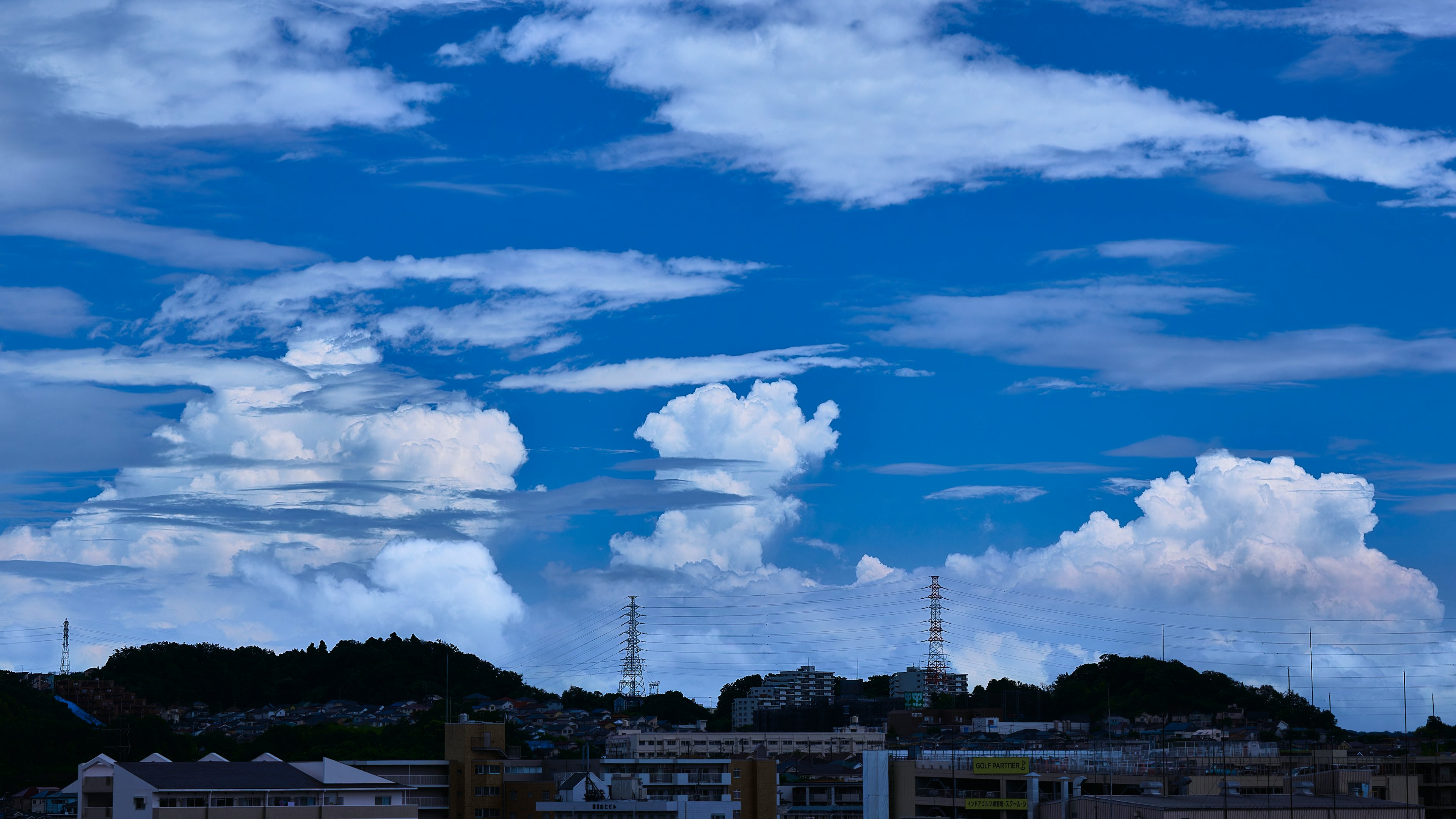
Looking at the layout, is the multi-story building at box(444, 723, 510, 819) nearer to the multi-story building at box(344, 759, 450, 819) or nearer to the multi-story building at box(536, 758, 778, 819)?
the multi-story building at box(344, 759, 450, 819)

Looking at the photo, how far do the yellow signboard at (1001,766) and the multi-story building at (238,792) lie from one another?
31699 millimetres

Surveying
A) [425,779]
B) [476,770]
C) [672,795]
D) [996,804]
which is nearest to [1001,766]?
[996,804]

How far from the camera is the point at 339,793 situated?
8225 centimetres

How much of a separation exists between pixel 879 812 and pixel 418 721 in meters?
106

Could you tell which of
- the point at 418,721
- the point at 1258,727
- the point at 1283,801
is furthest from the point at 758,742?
the point at 1283,801

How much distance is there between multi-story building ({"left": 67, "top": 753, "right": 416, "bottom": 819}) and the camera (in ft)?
253

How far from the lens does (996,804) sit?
8544 cm

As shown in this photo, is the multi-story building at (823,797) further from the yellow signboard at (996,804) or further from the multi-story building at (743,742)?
the multi-story building at (743,742)

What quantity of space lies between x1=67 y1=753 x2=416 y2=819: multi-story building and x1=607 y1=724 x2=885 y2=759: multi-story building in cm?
8535

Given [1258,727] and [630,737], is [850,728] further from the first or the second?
[1258,727]

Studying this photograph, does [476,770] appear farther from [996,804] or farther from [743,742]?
[743,742]

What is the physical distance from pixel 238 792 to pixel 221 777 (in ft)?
6.44

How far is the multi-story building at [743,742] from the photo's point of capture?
572 ft

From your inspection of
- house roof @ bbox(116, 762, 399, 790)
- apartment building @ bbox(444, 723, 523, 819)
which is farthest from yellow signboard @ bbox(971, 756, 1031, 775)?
house roof @ bbox(116, 762, 399, 790)
